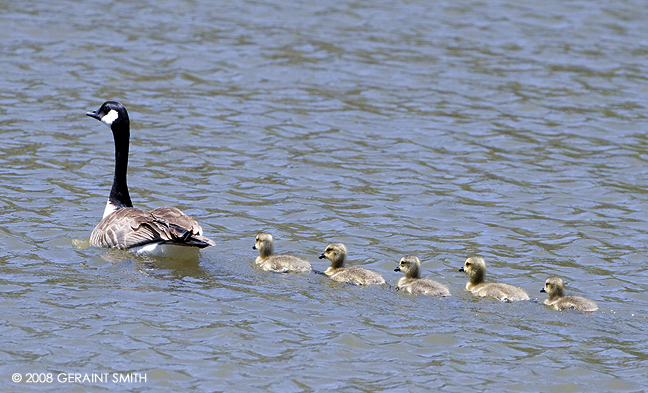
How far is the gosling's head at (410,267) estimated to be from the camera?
32.4ft

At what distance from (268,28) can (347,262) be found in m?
10.9

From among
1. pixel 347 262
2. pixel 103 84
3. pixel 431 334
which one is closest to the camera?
pixel 431 334

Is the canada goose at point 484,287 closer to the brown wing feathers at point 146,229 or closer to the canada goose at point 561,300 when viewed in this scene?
the canada goose at point 561,300

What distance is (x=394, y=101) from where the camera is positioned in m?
17.2

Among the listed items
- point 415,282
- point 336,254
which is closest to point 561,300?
point 415,282

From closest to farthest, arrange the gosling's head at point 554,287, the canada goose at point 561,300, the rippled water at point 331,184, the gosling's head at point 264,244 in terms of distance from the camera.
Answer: the rippled water at point 331,184, the canada goose at point 561,300, the gosling's head at point 554,287, the gosling's head at point 264,244

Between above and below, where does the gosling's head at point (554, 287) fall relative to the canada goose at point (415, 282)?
above

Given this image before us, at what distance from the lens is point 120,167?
11.7 meters

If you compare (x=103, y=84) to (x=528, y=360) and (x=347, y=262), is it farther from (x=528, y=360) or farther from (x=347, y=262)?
(x=528, y=360)

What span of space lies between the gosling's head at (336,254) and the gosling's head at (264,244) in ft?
1.86

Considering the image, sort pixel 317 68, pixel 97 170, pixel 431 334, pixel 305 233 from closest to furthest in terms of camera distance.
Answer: pixel 431 334 → pixel 305 233 → pixel 97 170 → pixel 317 68

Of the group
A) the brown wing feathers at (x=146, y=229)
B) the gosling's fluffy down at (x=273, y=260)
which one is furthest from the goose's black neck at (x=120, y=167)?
the gosling's fluffy down at (x=273, y=260)

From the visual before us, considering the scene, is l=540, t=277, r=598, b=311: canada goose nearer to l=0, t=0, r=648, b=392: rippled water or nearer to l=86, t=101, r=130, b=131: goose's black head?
l=0, t=0, r=648, b=392: rippled water

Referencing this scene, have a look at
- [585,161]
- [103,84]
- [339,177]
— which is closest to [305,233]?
[339,177]
